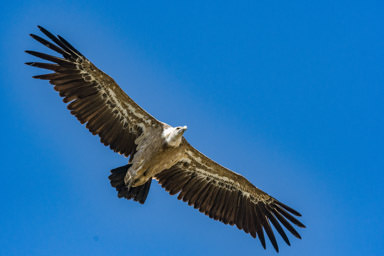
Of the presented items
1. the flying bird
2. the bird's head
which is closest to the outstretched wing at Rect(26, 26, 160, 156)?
the flying bird

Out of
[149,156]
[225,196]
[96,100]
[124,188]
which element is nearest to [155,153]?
[149,156]

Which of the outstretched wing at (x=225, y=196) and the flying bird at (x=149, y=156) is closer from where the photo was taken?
the flying bird at (x=149, y=156)

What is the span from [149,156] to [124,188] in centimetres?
99

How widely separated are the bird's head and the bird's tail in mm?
1108

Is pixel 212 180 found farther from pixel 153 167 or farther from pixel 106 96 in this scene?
Result: pixel 106 96

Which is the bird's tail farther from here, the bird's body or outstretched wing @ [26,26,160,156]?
outstretched wing @ [26,26,160,156]

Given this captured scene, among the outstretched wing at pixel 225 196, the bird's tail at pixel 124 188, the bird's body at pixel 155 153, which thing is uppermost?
the outstretched wing at pixel 225 196

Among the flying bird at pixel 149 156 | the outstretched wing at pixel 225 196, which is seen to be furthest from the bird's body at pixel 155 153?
the outstretched wing at pixel 225 196

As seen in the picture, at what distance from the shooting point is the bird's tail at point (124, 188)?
1162cm

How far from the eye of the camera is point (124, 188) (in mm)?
11695

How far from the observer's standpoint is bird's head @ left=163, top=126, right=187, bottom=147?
11.2 meters

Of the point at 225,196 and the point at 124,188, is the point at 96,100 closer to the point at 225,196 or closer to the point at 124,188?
the point at 124,188

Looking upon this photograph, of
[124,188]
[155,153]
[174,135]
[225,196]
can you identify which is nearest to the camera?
[174,135]

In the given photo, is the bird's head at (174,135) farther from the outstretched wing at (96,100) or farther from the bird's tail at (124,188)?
the bird's tail at (124,188)
